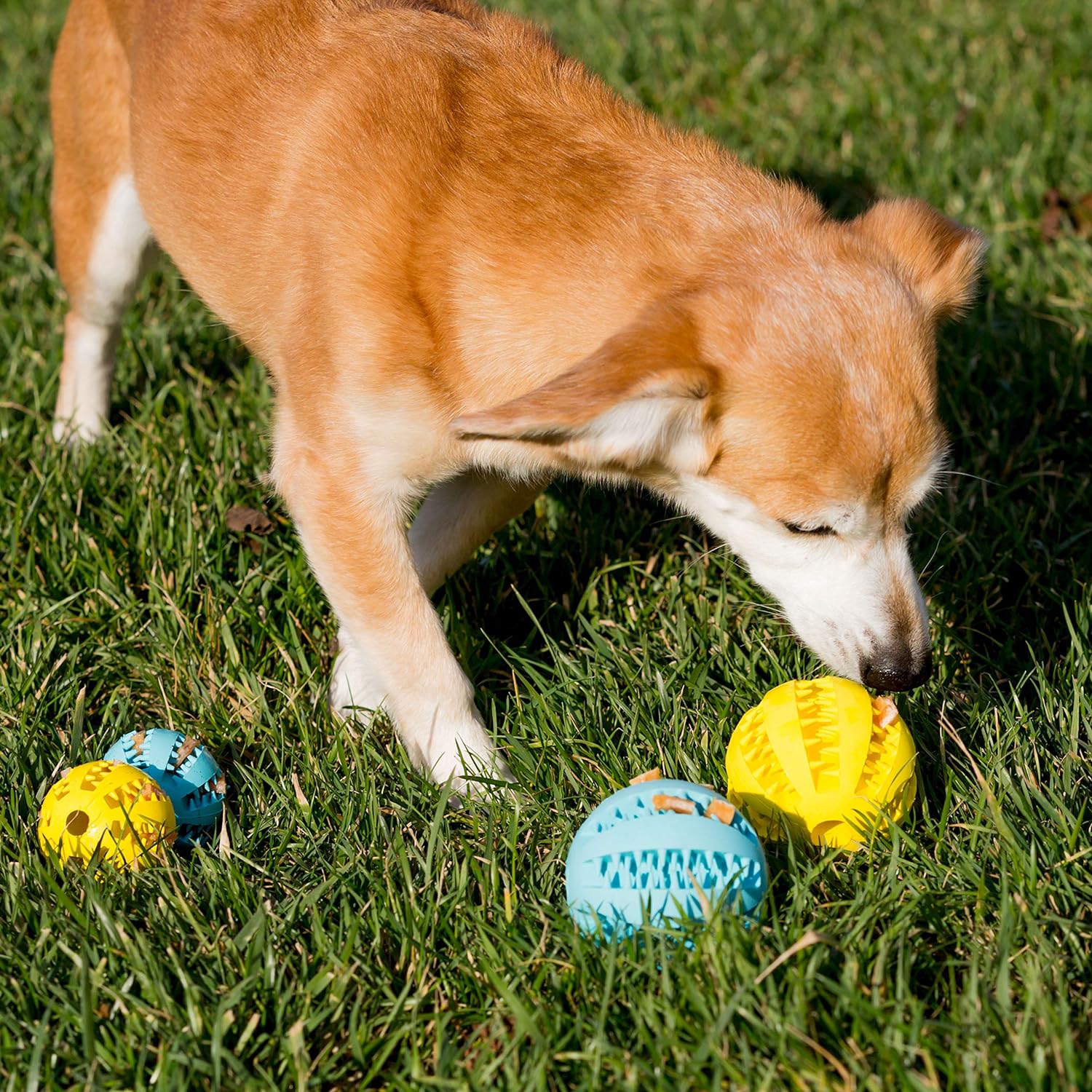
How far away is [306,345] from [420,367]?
352mm

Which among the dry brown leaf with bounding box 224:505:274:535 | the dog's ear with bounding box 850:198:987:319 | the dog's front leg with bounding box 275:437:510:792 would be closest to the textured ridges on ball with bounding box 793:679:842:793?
the dog's front leg with bounding box 275:437:510:792

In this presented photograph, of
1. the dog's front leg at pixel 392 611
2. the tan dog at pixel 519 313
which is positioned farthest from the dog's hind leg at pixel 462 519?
the dog's front leg at pixel 392 611

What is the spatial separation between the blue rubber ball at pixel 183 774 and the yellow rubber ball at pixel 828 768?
1096 mm

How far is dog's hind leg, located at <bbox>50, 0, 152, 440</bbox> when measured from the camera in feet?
13.0

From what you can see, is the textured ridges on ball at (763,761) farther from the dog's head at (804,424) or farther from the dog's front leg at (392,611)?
the dog's front leg at (392,611)

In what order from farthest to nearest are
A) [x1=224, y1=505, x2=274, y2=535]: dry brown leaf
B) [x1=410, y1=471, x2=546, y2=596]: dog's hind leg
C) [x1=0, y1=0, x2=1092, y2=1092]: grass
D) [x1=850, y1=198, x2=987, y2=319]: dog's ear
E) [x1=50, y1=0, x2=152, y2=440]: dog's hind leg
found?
[x1=50, y1=0, x2=152, y2=440]: dog's hind leg → [x1=224, y1=505, x2=274, y2=535]: dry brown leaf → [x1=410, y1=471, x2=546, y2=596]: dog's hind leg → [x1=850, y1=198, x2=987, y2=319]: dog's ear → [x1=0, y1=0, x2=1092, y2=1092]: grass

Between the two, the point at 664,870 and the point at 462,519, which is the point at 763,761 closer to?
the point at 664,870

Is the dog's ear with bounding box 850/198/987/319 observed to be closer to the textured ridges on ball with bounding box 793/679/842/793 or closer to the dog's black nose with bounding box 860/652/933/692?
the dog's black nose with bounding box 860/652/933/692

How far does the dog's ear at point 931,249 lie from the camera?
293 centimetres

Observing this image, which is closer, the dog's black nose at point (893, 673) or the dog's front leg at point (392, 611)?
the dog's black nose at point (893, 673)

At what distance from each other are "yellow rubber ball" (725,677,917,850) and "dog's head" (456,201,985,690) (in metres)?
0.22

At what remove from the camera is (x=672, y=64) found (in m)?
6.27

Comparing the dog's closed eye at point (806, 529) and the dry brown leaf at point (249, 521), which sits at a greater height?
the dog's closed eye at point (806, 529)

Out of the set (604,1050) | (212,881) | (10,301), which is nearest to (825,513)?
(604,1050)
